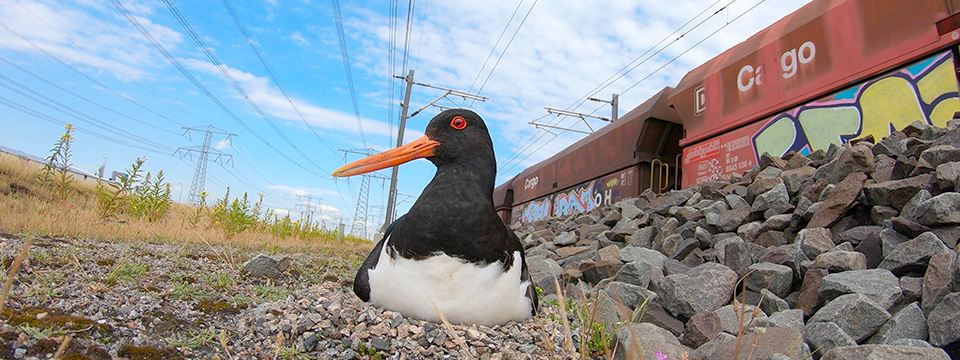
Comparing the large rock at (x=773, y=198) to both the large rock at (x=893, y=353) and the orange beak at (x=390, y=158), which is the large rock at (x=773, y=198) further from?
the orange beak at (x=390, y=158)

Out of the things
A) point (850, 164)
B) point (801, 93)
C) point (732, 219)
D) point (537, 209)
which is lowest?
point (732, 219)

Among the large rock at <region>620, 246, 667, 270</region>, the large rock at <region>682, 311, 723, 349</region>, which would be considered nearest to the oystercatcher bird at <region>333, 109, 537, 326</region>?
the large rock at <region>682, 311, 723, 349</region>

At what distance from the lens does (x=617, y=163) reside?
1085cm

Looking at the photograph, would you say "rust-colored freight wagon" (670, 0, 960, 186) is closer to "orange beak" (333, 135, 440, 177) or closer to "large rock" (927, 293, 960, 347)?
"large rock" (927, 293, 960, 347)

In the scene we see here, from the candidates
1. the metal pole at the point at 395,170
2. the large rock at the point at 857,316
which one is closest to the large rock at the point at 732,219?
the large rock at the point at 857,316

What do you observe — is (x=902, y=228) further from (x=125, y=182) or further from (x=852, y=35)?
(x=125, y=182)

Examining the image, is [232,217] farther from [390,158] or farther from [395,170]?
[395,170]

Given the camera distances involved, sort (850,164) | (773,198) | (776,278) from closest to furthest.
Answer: (776,278), (850,164), (773,198)

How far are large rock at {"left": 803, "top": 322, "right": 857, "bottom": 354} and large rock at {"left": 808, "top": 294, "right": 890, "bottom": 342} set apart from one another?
0.12 meters

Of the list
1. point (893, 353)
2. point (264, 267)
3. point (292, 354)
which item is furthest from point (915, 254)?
point (264, 267)

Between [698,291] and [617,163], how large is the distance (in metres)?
7.52

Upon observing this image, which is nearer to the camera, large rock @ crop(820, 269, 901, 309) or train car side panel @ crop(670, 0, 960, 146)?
large rock @ crop(820, 269, 901, 309)

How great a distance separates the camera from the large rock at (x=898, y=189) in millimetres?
3824

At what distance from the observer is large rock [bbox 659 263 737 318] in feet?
11.5
